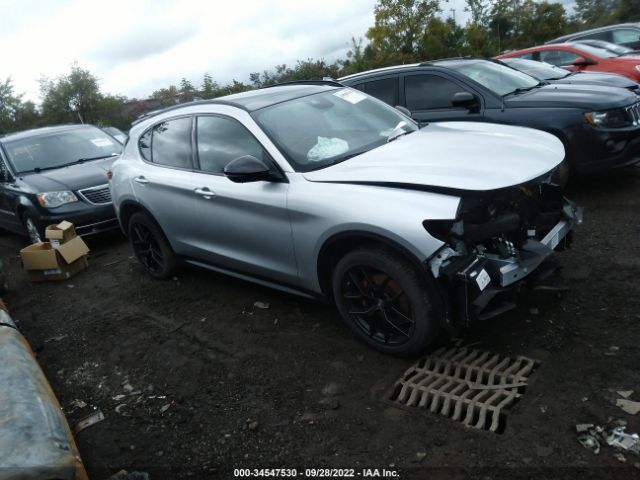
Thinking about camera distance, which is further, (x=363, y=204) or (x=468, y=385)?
(x=363, y=204)

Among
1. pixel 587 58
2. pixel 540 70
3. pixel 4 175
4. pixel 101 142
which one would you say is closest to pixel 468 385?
pixel 540 70

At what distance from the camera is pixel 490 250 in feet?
10.6

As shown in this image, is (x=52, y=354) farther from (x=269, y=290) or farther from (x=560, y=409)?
(x=560, y=409)

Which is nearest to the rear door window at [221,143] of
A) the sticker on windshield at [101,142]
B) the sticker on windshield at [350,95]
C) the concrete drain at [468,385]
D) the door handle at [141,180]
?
the door handle at [141,180]

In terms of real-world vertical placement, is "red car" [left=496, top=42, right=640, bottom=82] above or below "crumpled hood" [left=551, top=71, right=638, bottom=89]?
above

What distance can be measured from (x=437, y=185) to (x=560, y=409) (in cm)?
139

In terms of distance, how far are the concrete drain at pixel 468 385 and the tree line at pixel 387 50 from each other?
1156 cm

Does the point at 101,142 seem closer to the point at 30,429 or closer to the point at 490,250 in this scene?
the point at 30,429

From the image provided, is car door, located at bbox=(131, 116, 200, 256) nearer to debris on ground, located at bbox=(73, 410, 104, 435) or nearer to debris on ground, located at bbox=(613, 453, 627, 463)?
debris on ground, located at bbox=(73, 410, 104, 435)

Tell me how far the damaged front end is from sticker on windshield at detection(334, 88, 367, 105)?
174 cm

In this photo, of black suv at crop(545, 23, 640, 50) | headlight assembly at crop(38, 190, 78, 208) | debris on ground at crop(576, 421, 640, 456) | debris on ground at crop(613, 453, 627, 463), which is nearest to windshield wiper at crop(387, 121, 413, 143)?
debris on ground at crop(576, 421, 640, 456)

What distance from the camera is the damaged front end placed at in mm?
2945

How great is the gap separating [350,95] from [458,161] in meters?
1.59

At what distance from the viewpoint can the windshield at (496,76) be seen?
6.21m
